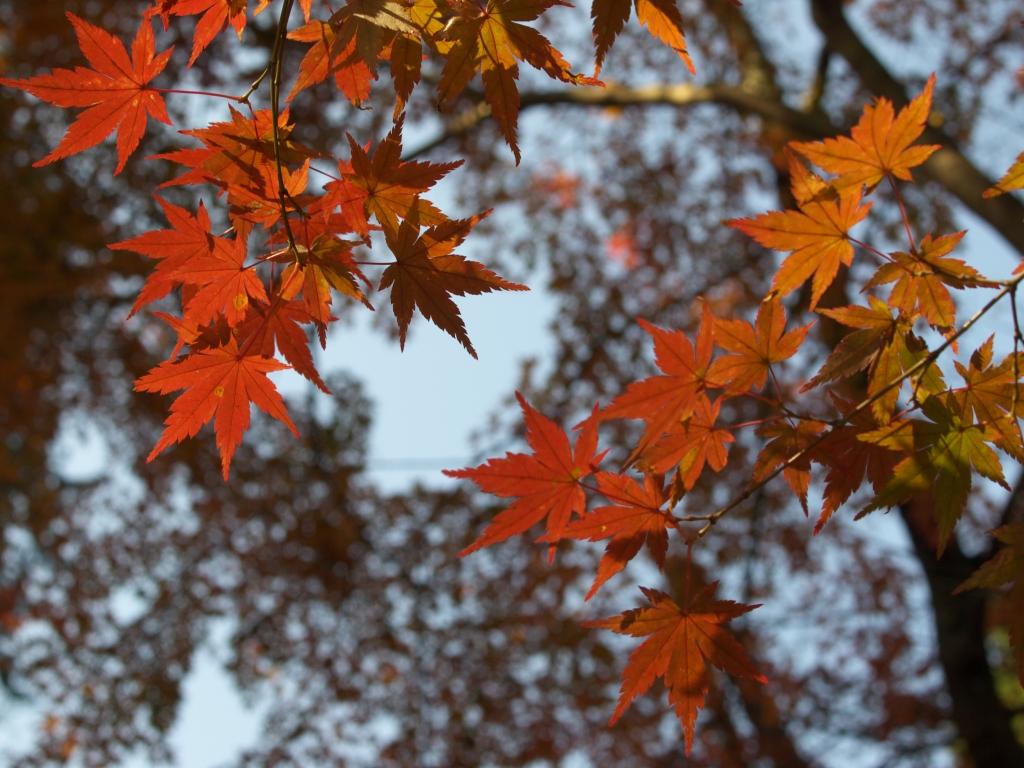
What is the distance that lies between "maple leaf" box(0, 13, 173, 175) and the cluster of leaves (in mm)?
984

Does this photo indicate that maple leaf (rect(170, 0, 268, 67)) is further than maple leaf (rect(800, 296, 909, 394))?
Yes

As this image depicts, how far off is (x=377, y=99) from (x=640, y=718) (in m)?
7.09

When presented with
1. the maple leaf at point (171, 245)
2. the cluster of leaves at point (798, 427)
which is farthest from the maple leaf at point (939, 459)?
the maple leaf at point (171, 245)

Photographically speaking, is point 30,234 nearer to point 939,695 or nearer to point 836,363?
point 836,363

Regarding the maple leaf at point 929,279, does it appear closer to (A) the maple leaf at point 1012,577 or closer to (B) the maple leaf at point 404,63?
(A) the maple leaf at point 1012,577

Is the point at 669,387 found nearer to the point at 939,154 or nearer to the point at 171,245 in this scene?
the point at 171,245

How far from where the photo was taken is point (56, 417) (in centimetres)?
902

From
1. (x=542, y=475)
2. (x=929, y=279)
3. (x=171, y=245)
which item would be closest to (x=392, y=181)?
(x=171, y=245)

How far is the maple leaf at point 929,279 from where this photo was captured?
1374mm

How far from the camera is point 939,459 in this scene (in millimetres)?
1343

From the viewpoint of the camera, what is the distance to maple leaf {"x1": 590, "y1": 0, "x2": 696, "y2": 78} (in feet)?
4.43

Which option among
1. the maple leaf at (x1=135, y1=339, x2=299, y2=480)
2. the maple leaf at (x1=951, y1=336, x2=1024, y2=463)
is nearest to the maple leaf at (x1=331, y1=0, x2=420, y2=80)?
the maple leaf at (x1=135, y1=339, x2=299, y2=480)

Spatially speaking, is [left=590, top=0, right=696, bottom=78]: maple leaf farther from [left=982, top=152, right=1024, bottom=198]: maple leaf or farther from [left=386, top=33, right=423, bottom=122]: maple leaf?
[left=982, top=152, right=1024, bottom=198]: maple leaf

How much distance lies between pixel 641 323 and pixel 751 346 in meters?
0.28
